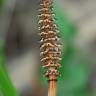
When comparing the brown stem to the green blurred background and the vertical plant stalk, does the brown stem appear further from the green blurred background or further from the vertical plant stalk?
the green blurred background

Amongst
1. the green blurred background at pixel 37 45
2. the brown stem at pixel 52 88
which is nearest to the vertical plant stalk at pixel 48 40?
the brown stem at pixel 52 88

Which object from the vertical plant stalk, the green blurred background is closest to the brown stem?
the vertical plant stalk

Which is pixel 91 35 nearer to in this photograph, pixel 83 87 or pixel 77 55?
pixel 77 55

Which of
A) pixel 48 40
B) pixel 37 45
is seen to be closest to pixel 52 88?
pixel 48 40

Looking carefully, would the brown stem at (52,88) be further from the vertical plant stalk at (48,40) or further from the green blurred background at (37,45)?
the green blurred background at (37,45)

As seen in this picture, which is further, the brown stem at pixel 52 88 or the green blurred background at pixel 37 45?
the green blurred background at pixel 37 45

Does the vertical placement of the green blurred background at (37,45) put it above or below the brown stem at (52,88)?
above
